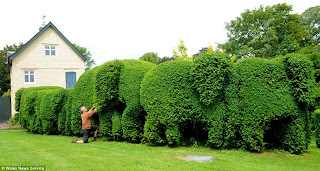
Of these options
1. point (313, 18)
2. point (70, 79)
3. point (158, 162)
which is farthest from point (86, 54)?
point (158, 162)

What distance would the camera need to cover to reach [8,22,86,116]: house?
87.3 ft

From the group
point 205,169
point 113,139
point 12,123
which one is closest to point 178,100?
point 205,169

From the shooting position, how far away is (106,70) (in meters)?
11.2

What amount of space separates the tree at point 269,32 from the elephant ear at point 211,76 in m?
19.5

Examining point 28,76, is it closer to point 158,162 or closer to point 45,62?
point 45,62

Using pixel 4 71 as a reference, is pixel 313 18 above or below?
above

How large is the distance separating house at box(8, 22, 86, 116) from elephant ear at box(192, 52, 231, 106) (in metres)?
22.9

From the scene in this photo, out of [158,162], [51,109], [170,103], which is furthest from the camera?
[51,109]

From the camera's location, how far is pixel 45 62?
1093 inches

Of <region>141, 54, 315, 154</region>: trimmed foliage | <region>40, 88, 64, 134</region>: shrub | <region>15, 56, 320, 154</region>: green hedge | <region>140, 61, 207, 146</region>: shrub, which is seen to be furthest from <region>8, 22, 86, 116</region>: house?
<region>141, 54, 315, 154</region>: trimmed foliage

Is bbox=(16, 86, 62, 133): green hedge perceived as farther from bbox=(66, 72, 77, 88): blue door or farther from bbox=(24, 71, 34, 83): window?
bbox=(66, 72, 77, 88): blue door

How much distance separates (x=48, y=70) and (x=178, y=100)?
22.7 m

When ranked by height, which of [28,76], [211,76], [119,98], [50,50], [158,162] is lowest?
[158,162]

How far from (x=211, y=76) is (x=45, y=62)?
78.0ft
